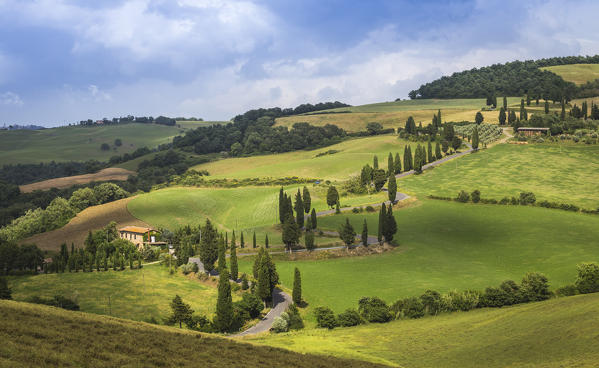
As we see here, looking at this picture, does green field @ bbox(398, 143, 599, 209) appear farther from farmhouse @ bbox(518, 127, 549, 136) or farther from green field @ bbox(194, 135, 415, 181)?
green field @ bbox(194, 135, 415, 181)

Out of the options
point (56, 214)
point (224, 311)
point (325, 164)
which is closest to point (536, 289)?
point (224, 311)

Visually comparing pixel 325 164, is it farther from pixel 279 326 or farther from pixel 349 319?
pixel 279 326

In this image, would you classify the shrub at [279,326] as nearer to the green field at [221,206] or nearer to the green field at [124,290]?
the green field at [124,290]

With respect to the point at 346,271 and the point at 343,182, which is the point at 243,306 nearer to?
the point at 346,271

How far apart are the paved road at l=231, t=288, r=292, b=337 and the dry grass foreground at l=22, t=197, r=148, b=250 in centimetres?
5764

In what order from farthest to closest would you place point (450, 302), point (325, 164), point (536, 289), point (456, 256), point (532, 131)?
point (325, 164) < point (532, 131) < point (456, 256) < point (450, 302) < point (536, 289)

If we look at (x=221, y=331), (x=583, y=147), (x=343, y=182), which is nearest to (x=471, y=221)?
(x=343, y=182)

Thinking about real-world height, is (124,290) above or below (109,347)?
below

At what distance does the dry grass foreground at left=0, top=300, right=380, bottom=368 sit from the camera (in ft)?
94.3

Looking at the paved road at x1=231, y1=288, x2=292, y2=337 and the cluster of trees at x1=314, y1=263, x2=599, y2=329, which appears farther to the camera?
the paved road at x1=231, y1=288, x2=292, y2=337

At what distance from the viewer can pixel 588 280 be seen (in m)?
56.8

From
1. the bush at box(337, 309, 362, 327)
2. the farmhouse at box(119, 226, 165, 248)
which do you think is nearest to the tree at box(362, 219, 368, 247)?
the bush at box(337, 309, 362, 327)

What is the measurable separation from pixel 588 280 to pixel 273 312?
1576 inches

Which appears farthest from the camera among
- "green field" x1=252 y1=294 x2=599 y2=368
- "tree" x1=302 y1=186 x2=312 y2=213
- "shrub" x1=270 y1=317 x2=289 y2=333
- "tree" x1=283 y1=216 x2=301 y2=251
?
"tree" x1=302 y1=186 x2=312 y2=213
